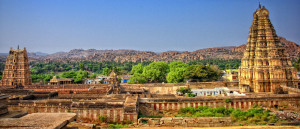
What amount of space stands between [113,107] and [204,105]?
12.3 metres

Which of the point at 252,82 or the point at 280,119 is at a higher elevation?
the point at 252,82

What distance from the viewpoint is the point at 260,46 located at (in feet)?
116

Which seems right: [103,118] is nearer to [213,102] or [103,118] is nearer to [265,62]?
[213,102]

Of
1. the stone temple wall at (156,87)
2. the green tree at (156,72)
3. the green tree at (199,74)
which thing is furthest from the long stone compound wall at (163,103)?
the green tree at (156,72)

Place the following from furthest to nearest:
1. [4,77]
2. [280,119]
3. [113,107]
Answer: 1. [4,77]
2. [113,107]
3. [280,119]

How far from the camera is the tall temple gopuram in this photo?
47812mm

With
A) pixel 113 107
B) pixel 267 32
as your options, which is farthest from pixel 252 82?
pixel 113 107

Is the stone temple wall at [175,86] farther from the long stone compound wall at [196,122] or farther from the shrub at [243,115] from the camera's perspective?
the long stone compound wall at [196,122]

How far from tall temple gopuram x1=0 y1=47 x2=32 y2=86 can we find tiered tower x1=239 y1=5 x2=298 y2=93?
4385cm

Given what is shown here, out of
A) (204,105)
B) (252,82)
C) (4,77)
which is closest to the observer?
(204,105)

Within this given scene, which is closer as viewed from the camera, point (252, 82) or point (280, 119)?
point (280, 119)

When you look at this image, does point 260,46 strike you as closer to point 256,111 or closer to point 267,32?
point 267,32

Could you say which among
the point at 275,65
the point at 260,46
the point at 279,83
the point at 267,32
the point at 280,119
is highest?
the point at 267,32

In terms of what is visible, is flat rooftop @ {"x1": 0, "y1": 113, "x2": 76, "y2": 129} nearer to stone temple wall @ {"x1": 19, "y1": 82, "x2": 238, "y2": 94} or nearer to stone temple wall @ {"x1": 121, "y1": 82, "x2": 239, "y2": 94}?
stone temple wall @ {"x1": 19, "y1": 82, "x2": 238, "y2": 94}
